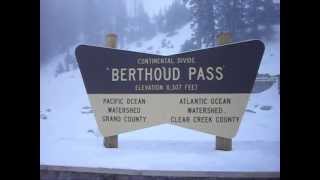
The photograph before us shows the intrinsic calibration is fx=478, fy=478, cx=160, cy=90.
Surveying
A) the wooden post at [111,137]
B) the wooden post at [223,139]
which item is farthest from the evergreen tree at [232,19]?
the wooden post at [111,137]

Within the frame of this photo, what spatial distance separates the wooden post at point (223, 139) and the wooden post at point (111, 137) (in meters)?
0.61

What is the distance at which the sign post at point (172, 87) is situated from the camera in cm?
276

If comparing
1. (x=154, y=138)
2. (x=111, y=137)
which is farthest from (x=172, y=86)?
(x=111, y=137)

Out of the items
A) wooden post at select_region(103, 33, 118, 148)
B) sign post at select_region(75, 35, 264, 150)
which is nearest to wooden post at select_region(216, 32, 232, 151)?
sign post at select_region(75, 35, 264, 150)

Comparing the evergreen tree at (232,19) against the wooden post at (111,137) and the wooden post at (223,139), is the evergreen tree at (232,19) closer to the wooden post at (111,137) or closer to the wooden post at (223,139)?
the wooden post at (223,139)

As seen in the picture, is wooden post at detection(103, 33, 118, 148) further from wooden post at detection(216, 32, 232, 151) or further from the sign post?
wooden post at detection(216, 32, 232, 151)

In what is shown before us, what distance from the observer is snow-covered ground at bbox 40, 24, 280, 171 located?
2.74m

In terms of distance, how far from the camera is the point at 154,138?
286 centimetres

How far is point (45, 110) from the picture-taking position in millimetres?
3008

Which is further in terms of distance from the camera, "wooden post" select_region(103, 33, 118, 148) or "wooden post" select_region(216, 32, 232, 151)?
"wooden post" select_region(103, 33, 118, 148)

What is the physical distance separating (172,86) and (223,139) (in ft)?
1.41
